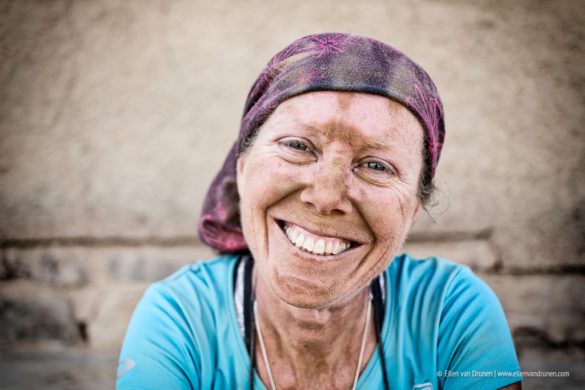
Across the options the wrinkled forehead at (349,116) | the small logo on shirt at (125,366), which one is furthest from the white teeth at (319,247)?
the small logo on shirt at (125,366)

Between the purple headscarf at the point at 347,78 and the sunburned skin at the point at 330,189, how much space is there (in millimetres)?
32

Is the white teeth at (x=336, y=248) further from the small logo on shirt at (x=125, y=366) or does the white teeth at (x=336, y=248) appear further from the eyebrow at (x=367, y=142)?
the small logo on shirt at (x=125, y=366)

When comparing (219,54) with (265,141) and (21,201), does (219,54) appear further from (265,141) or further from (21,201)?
(21,201)

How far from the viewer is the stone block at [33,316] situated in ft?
9.48

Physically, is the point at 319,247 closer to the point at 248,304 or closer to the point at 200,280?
the point at 248,304

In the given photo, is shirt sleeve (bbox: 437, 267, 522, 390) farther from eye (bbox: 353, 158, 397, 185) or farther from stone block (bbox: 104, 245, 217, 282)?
stone block (bbox: 104, 245, 217, 282)

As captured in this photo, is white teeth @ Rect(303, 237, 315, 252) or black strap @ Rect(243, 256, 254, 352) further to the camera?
black strap @ Rect(243, 256, 254, 352)

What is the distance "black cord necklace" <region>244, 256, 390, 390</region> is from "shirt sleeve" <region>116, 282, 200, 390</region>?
21cm

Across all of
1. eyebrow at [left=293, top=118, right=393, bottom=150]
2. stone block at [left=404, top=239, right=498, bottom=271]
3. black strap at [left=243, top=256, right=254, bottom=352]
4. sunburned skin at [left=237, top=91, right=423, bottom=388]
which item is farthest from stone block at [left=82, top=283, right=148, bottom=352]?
eyebrow at [left=293, top=118, right=393, bottom=150]

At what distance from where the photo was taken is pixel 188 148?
2.81m

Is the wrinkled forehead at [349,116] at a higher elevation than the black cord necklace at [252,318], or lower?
higher

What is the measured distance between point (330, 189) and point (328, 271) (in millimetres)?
304

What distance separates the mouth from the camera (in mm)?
1637

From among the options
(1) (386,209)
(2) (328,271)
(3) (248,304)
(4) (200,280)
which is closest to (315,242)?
(2) (328,271)
